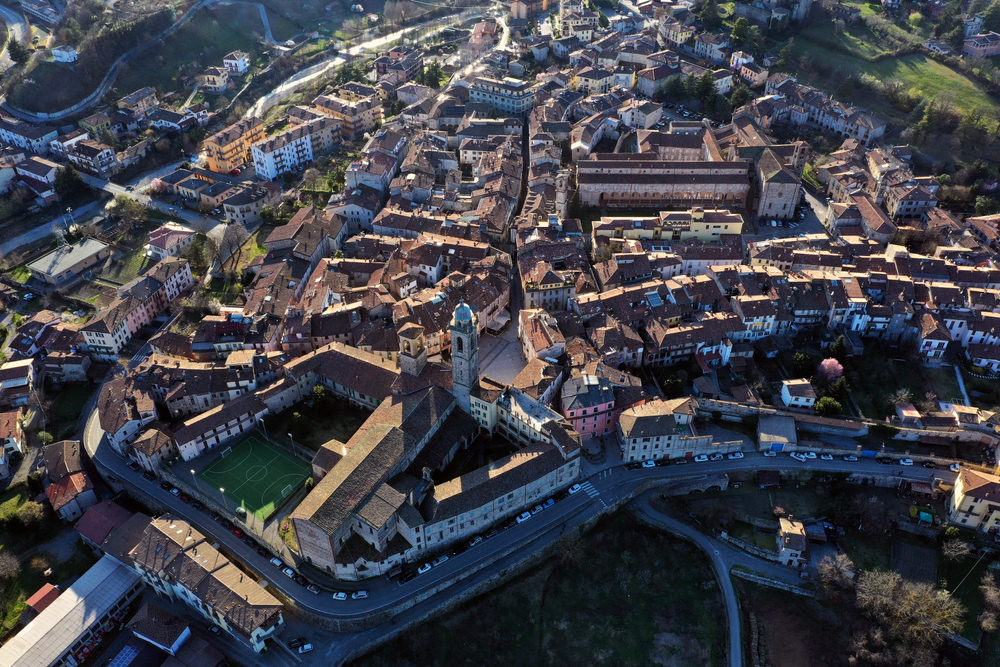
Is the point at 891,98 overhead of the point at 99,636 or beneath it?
overhead

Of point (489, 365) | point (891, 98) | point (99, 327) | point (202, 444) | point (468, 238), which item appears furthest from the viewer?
point (891, 98)

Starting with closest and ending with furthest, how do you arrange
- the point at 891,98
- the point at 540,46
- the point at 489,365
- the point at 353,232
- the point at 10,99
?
the point at 489,365 < the point at 353,232 < the point at 891,98 < the point at 10,99 < the point at 540,46

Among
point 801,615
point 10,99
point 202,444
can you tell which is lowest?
point 801,615

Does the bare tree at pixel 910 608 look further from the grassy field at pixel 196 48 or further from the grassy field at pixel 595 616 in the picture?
the grassy field at pixel 196 48

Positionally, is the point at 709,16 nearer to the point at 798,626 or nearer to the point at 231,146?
the point at 231,146

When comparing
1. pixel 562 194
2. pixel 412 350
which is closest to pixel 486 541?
pixel 412 350

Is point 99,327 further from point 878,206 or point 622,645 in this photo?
point 878,206

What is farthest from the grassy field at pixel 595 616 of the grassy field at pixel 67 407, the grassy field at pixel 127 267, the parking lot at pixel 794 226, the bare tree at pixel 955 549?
the grassy field at pixel 127 267

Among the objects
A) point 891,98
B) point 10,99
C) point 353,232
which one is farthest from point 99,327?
point 891,98
